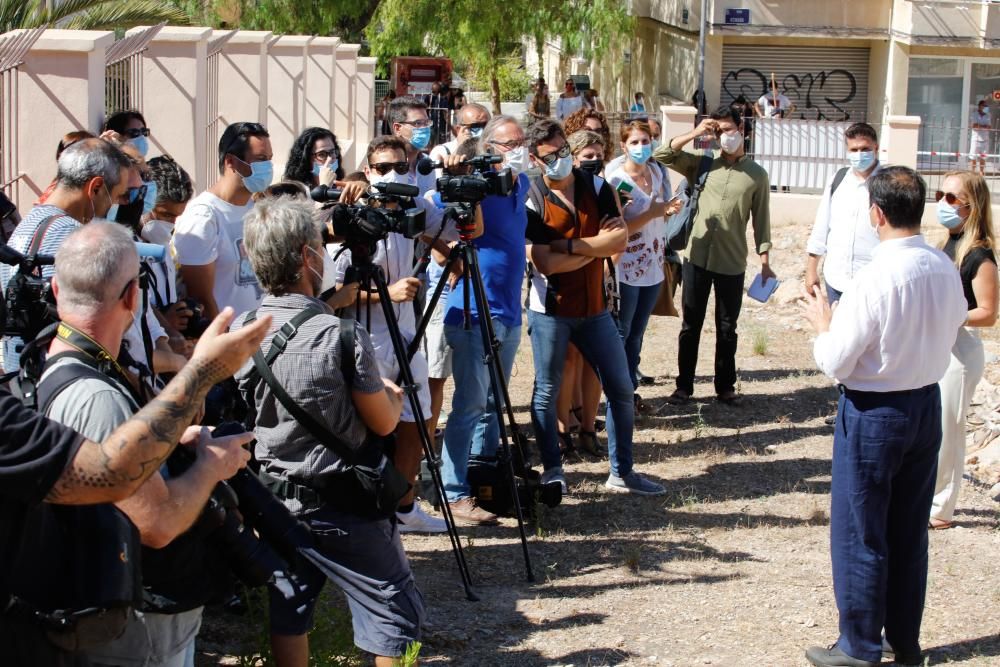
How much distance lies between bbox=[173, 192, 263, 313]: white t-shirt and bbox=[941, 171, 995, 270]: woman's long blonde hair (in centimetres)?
329

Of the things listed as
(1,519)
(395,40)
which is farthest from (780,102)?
(1,519)

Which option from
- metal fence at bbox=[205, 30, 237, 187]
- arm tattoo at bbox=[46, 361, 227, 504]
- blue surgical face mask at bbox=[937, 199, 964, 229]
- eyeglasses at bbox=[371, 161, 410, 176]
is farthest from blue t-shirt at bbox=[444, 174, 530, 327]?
metal fence at bbox=[205, 30, 237, 187]

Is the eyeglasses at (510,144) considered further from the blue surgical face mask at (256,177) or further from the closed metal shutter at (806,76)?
the closed metal shutter at (806,76)

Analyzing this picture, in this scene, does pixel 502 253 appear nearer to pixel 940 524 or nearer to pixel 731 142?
pixel 940 524

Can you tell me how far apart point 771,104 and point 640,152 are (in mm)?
23126

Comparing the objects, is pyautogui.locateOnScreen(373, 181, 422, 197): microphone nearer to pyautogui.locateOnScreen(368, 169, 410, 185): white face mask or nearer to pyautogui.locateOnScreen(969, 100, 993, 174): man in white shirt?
pyautogui.locateOnScreen(368, 169, 410, 185): white face mask

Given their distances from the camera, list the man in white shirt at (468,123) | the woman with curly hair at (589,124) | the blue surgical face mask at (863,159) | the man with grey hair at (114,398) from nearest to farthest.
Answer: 1. the man with grey hair at (114,398)
2. the blue surgical face mask at (863,159)
3. the woman with curly hair at (589,124)
4. the man in white shirt at (468,123)

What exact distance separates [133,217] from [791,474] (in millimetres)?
4219

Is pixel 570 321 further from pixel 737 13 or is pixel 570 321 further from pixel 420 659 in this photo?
pixel 737 13

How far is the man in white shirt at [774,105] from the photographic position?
27.3 metres

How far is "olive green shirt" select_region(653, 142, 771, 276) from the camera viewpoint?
27.9 ft

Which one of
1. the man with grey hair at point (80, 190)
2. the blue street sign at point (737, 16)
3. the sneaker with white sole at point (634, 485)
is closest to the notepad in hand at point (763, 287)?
the sneaker with white sole at point (634, 485)

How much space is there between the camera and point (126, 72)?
865 centimetres

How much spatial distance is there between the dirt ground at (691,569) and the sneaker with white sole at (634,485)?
0.08 meters
